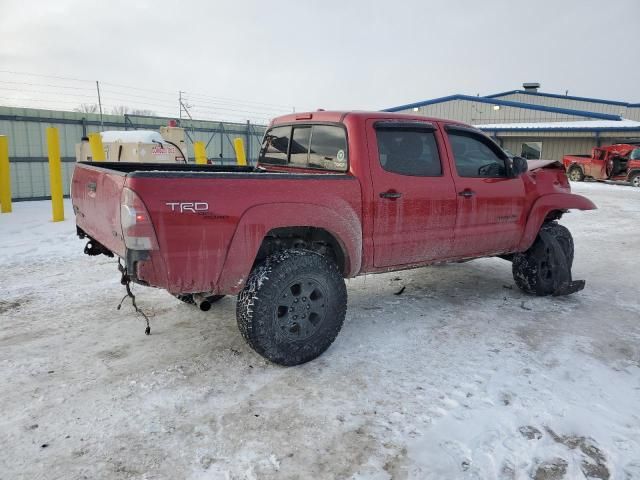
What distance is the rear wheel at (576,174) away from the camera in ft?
74.7

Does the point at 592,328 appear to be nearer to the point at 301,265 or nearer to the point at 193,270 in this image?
the point at 301,265

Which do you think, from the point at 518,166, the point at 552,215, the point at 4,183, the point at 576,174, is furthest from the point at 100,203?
the point at 576,174

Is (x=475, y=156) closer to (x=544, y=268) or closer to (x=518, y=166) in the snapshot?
(x=518, y=166)

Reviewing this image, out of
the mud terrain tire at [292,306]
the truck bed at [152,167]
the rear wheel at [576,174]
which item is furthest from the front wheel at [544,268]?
the rear wheel at [576,174]

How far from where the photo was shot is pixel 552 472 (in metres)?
2.36

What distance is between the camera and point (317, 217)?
3457 mm

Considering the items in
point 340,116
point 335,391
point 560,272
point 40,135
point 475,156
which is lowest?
point 335,391

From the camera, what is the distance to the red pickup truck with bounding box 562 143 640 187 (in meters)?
20.4

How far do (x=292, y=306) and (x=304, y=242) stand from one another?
0.59 metres

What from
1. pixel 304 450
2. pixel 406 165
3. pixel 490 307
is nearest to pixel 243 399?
pixel 304 450

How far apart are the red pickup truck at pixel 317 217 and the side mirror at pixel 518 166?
0.5 inches


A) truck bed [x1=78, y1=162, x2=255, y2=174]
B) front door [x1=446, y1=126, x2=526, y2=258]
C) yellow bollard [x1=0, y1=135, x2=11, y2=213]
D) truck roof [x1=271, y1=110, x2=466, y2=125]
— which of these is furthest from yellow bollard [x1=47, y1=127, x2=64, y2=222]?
front door [x1=446, y1=126, x2=526, y2=258]

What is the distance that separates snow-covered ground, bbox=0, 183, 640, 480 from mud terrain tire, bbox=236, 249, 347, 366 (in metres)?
0.18

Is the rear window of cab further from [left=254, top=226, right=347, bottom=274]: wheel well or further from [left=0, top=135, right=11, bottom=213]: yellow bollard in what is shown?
[left=0, top=135, right=11, bottom=213]: yellow bollard
